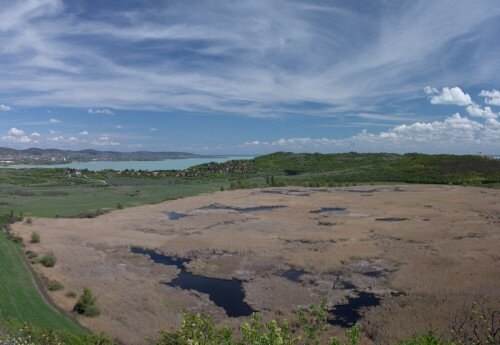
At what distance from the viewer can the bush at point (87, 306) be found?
28484 millimetres

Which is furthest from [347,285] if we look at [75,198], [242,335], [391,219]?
[75,198]

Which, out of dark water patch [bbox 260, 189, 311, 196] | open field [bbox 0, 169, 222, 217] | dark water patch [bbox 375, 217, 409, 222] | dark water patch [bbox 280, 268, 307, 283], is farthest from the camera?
dark water patch [bbox 260, 189, 311, 196]

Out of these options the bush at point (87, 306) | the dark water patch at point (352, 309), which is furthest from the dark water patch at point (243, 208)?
the bush at point (87, 306)

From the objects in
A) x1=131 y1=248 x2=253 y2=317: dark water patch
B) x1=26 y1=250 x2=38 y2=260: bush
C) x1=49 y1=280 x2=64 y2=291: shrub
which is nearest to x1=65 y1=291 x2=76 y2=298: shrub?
x1=49 y1=280 x2=64 y2=291: shrub

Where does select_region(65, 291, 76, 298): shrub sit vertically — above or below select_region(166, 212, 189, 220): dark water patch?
below

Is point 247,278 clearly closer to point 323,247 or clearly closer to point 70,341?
point 323,247

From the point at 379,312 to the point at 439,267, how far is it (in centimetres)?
1083

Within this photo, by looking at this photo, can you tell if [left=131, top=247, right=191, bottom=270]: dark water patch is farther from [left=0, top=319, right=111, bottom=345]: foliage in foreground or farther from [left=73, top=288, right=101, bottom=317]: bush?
[left=0, top=319, right=111, bottom=345]: foliage in foreground

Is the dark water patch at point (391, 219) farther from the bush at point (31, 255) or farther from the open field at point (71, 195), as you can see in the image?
the open field at point (71, 195)

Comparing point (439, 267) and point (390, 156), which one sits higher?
point (390, 156)

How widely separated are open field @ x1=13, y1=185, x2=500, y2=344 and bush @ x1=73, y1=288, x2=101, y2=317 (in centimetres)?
62

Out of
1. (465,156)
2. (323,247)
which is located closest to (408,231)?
(323,247)

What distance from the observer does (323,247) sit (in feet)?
146

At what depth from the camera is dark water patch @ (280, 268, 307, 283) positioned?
35141 mm
